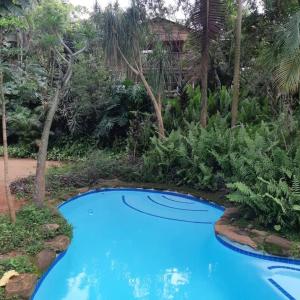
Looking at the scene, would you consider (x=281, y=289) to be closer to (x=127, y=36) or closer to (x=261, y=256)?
(x=261, y=256)

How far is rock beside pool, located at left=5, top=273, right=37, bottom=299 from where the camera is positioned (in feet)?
11.8

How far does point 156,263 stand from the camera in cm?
503

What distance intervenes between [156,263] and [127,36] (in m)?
5.21

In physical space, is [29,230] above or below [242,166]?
below

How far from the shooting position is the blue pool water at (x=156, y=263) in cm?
421

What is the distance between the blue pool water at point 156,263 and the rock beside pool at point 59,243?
6.0 inches

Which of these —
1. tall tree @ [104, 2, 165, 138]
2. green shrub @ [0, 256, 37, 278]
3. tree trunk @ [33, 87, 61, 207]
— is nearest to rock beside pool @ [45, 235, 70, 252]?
green shrub @ [0, 256, 37, 278]

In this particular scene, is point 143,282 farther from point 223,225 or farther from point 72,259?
point 223,225

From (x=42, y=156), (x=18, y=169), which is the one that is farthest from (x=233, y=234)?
(x=18, y=169)

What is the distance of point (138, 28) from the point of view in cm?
849

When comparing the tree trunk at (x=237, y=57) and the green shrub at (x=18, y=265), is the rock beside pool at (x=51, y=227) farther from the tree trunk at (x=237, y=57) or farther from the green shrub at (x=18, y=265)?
the tree trunk at (x=237, y=57)

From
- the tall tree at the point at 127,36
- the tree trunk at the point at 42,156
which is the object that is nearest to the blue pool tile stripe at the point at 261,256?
the tree trunk at the point at 42,156

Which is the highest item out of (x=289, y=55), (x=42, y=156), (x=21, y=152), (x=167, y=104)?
(x=289, y=55)

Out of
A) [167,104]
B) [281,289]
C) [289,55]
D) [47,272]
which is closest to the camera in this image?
[281,289]
